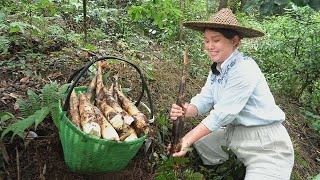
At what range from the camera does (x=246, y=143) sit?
2.74m

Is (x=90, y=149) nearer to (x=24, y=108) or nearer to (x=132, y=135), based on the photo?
(x=132, y=135)

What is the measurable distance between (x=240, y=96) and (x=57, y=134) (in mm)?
1495

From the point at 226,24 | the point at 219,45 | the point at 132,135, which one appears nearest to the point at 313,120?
the point at 219,45

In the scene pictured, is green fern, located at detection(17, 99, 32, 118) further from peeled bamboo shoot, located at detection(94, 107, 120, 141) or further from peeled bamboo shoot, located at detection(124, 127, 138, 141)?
peeled bamboo shoot, located at detection(124, 127, 138, 141)

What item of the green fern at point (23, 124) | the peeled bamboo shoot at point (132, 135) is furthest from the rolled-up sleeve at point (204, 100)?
the green fern at point (23, 124)

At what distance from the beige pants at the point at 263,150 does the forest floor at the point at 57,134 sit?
0.76m

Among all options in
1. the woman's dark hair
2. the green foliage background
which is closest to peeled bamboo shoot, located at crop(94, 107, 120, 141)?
the woman's dark hair

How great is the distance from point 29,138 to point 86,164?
649mm

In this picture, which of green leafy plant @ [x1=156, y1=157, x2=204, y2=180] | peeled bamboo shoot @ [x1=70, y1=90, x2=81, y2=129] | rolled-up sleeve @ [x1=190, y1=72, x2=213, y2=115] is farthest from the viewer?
rolled-up sleeve @ [x1=190, y1=72, x2=213, y2=115]

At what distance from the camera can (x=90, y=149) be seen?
2.04 meters

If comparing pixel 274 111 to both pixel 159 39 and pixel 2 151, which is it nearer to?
pixel 2 151

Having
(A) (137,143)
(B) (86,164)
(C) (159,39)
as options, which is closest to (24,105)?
(B) (86,164)

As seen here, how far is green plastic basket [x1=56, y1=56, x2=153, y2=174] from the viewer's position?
1988 mm

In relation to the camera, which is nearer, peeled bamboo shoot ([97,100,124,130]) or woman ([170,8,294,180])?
peeled bamboo shoot ([97,100,124,130])
